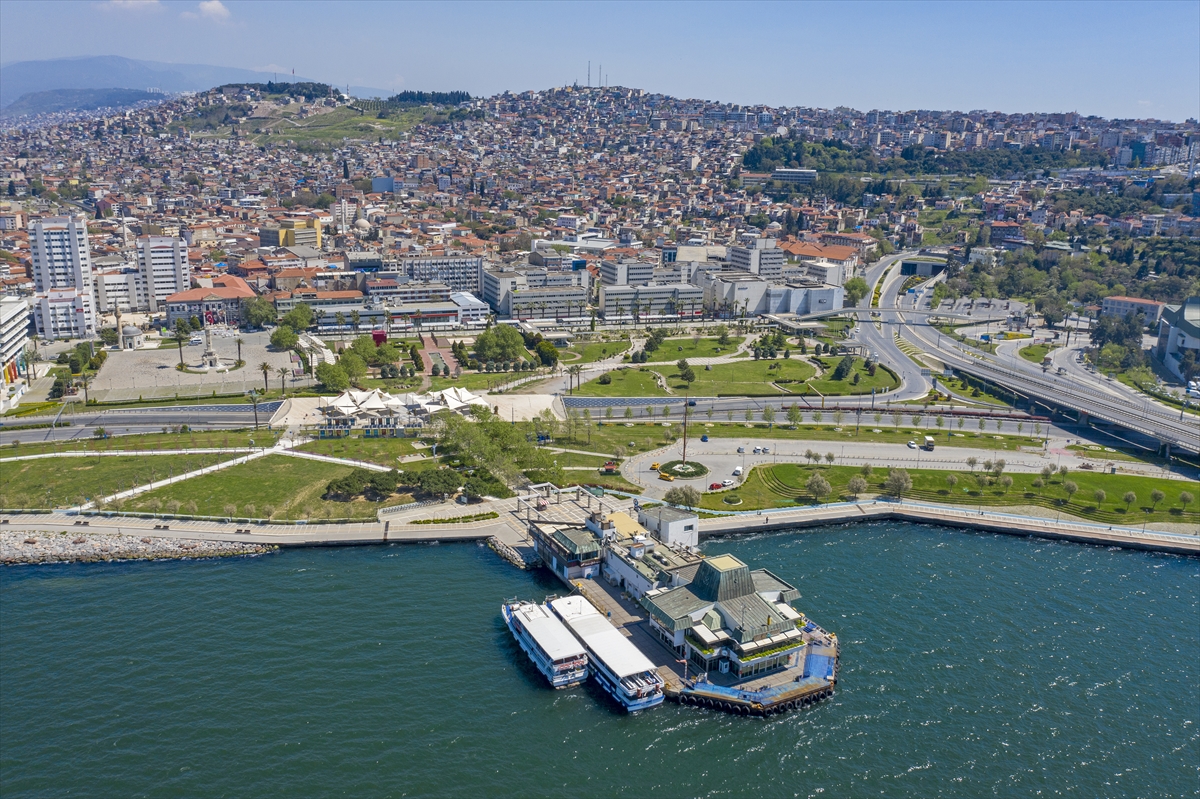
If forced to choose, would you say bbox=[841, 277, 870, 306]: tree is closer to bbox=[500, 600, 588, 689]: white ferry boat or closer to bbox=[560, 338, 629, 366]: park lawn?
bbox=[560, 338, 629, 366]: park lawn

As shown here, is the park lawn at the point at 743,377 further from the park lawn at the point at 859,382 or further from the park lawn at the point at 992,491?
the park lawn at the point at 992,491

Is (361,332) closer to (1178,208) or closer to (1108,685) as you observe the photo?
(1108,685)

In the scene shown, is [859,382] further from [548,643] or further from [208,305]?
[208,305]

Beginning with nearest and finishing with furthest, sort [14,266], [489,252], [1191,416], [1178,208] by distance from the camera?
[1191,416], [14,266], [489,252], [1178,208]

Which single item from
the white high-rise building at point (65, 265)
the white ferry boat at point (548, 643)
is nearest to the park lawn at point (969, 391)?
the white ferry boat at point (548, 643)

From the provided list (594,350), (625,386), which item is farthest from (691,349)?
(625,386)

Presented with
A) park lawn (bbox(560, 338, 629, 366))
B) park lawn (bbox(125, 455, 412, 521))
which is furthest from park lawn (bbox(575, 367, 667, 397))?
park lawn (bbox(125, 455, 412, 521))

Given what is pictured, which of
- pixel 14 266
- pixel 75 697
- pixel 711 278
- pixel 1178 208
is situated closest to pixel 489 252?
pixel 711 278
